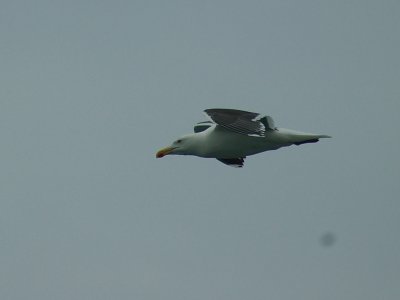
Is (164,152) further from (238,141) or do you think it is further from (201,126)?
(238,141)

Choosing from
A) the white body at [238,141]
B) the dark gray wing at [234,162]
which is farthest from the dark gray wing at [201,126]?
the white body at [238,141]

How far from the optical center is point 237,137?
49125mm

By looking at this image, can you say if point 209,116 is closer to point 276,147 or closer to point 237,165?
point 276,147

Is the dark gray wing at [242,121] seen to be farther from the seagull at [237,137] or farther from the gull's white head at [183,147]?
the gull's white head at [183,147]

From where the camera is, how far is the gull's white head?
167ft

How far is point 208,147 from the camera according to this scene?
50188 millimetres

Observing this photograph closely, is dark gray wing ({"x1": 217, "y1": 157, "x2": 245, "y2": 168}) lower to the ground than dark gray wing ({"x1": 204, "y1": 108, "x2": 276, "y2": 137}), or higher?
lower

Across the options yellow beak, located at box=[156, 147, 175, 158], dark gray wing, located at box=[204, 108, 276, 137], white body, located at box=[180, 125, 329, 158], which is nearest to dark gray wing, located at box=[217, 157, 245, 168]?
yellow beak, located at box=[156, 147, 175, 158]

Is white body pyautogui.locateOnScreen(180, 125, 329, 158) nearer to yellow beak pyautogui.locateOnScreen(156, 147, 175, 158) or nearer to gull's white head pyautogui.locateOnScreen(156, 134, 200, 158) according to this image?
gull's white head pyautogui.locateOnScreen(156, 134, 200, 158)

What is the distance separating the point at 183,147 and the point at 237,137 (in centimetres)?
322

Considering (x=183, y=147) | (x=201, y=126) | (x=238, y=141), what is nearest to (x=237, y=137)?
(x=238, y=141)

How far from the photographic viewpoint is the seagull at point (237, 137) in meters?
48.1

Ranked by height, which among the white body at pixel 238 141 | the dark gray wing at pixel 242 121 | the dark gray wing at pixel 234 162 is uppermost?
the dark gray wing at pixel 242 121

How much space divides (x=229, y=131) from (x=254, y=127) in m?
1.89
